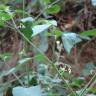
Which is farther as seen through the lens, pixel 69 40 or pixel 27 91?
pixel 69 40

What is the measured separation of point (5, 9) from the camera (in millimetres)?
1273

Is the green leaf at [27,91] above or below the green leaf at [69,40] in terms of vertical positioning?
below

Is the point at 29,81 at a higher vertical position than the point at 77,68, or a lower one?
higher

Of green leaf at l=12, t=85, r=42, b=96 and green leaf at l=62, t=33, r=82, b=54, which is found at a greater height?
green leaf at l=62, t=33, r=82, b=54

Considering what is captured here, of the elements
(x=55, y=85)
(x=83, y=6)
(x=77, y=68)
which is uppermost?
(x=83, y=6)

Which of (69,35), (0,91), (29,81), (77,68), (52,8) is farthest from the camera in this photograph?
(77,68)

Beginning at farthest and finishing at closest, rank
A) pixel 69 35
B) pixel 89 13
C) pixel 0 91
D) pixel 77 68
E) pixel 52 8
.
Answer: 1. pixel 89 13
2. pixel 77 68
3. pixel 0 91
4. pixel 52 8
5. pixel 69 35

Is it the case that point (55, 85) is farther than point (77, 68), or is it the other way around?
point (77, 68)

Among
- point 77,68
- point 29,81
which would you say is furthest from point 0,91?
point 77,68

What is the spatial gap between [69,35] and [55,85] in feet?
1.60

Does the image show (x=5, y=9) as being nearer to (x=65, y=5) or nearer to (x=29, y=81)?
(x=29, y=81)

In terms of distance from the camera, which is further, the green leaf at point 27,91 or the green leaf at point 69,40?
the green leaf at point 69,40

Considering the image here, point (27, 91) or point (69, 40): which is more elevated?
point (69, 40)

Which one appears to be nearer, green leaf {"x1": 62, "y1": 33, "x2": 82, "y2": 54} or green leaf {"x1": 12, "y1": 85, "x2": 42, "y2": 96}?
green leaf {"x1": 12, "y1": 85, "x2": 42, "y2": 96}
